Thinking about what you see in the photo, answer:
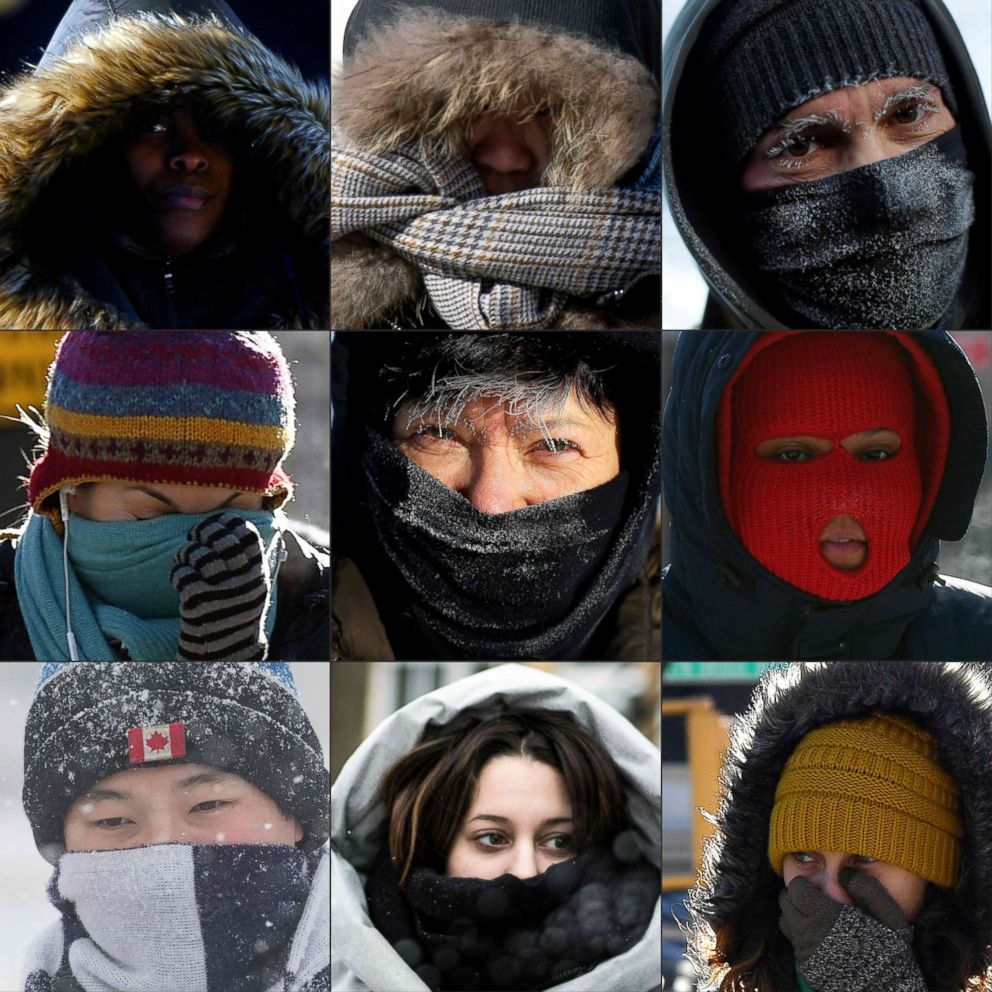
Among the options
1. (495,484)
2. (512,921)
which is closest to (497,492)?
(495,484)

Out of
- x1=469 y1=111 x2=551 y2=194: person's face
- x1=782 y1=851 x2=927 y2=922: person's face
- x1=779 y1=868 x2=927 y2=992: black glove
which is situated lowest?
x1=779 y1=868 x2=927 y2=992: black glove

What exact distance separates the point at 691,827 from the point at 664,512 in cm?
47

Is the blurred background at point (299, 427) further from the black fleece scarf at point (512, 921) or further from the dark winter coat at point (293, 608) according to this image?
the black fleece scarf at point (512, 921)

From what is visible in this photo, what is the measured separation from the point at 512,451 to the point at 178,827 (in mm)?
740

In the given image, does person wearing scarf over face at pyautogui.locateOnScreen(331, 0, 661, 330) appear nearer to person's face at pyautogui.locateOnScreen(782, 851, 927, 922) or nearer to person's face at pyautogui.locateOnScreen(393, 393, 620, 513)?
person's face at pyautogui.locateOnScreen(393, 393, 620, 513)

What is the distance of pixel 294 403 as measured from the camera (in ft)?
7.15

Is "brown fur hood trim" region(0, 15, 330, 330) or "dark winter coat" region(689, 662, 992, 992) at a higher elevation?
"brown fur hood trim" region(0, 15, 330, 330)

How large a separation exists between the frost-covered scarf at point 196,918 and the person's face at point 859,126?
124 centimetres

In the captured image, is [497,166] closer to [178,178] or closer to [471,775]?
[178,178]

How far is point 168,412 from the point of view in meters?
2.14

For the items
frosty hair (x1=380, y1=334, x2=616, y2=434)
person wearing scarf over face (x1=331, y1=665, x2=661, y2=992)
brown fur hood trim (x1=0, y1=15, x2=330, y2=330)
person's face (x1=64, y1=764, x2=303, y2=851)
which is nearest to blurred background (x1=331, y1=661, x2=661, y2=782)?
person wearing scarf over face (x1=331, y1=665, x2=661, y2=992)

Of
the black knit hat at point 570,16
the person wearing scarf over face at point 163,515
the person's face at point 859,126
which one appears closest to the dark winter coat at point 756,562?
the person's face at point 859,126

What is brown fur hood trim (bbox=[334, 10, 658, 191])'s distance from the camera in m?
2.10

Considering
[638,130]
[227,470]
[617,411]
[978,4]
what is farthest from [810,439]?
[227,470]
